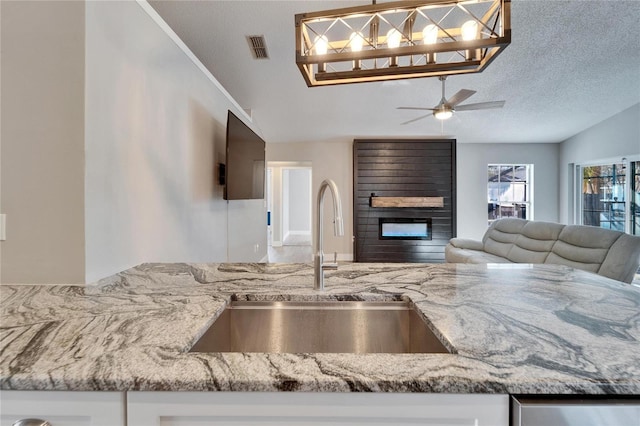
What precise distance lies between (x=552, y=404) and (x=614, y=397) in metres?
0.13

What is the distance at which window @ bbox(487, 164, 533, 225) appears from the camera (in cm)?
647

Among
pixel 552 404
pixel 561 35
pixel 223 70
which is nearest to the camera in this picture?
pixel 552 404

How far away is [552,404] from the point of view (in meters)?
0.56

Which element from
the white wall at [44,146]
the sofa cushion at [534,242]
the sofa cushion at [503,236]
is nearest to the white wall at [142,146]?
the white wall at [44,146]

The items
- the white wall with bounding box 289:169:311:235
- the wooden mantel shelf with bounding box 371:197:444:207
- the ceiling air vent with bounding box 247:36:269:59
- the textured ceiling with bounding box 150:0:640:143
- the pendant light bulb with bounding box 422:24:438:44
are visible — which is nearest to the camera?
the pendant light bulb with bounding box 422:24:438:44

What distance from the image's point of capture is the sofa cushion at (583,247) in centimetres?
284

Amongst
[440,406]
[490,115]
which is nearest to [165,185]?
[440,406]

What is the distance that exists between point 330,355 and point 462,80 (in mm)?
4027

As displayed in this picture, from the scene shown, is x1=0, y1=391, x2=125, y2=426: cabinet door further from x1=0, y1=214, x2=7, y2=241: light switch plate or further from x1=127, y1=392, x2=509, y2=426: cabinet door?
x1=0, y1=214, x2=7, y2=241: light switch plate

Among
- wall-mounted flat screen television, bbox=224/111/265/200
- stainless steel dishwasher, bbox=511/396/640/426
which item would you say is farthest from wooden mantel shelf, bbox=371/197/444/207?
stainless steel dishwasher, bbox=511/396/640/426

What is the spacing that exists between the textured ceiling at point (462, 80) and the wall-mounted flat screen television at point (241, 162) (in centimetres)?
77

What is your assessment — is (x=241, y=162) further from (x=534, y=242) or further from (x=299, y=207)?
(x=299, y=207)

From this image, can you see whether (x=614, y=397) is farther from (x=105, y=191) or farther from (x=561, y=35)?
(x=561, y=35)

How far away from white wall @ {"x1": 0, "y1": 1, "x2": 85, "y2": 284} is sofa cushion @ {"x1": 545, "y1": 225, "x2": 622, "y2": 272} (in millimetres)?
3898
